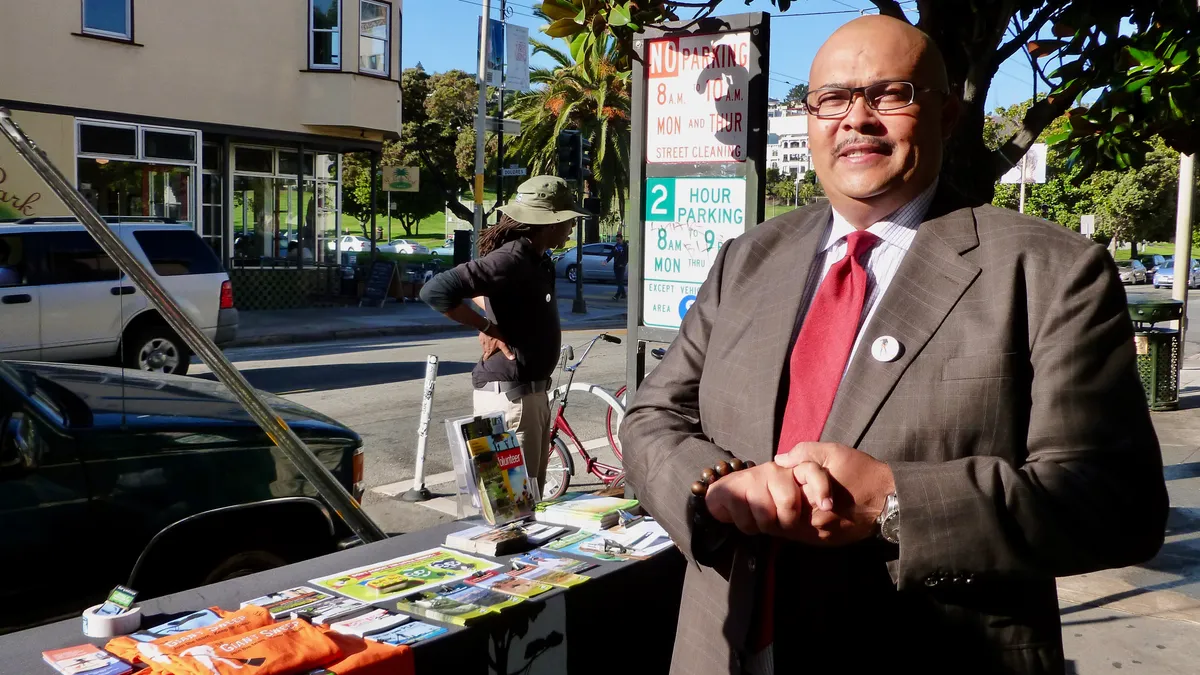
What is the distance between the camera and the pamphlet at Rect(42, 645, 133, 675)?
7.57 ft

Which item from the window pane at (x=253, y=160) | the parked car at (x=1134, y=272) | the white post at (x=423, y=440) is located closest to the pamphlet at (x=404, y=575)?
the white post at (x=423, y=440)

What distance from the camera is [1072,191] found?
4503 cm

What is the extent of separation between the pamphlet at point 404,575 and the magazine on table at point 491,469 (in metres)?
0.53

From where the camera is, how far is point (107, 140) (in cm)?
2016

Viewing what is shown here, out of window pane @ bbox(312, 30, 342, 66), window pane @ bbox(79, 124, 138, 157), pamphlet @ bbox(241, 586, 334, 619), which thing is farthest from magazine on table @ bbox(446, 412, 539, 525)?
window pane @ bbox(312, 30, 342, 66)

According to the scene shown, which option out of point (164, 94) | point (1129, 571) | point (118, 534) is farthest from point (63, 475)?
point (164, 94)

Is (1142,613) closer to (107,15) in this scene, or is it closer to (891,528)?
(891,528)

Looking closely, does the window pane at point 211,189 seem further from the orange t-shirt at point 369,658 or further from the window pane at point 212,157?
the orange t-shirt at point 369,658

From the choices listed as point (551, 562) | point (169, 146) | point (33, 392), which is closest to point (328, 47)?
point (169, 146)

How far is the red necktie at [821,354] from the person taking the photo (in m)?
1.79

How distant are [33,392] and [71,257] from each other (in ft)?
23.7

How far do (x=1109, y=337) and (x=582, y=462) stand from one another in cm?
779

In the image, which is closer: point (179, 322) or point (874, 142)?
point (874, 142)

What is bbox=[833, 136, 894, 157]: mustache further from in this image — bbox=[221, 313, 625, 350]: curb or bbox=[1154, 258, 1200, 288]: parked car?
bbox=[1154, 258, 1200, 288]: parked car
